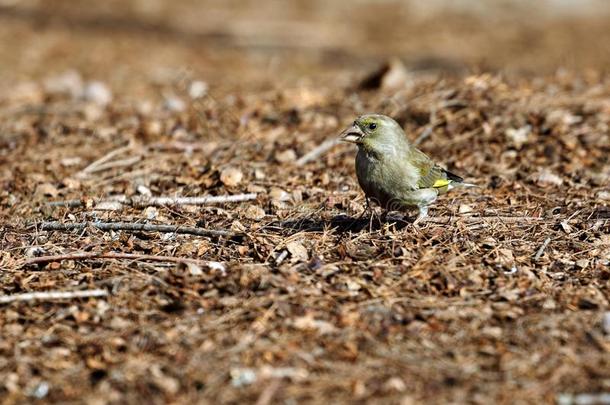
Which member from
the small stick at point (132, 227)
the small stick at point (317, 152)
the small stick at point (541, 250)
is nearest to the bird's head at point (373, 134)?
the small stick at point (132, 227)

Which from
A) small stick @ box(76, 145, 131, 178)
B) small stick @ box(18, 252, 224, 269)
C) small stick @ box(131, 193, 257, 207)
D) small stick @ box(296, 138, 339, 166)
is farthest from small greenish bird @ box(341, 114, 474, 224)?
small stick @ box(76, 145, 131, 178)

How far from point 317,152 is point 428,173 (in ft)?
6.45

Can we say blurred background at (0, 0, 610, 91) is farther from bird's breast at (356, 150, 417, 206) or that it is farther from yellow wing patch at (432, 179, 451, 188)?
bird's breast at (356, 150, 417, 206)

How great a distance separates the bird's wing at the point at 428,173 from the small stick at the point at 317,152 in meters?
1.76

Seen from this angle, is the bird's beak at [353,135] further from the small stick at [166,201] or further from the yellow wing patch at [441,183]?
the small stick at [166,201]

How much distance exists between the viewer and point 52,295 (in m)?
5.09

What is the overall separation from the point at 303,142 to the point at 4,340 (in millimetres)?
3967

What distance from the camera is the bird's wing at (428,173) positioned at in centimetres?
593

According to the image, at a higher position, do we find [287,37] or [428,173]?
[428,173]

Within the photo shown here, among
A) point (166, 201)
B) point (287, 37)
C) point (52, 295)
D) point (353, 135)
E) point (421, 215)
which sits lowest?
point (52, 295)

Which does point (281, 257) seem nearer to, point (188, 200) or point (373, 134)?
point (373, 134)

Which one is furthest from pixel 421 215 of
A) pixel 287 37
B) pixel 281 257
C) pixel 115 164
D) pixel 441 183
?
pixel 287 37

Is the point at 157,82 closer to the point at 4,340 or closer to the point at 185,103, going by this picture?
the point at 185,103

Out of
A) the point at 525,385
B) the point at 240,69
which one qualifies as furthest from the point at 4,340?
the point at 240,69
